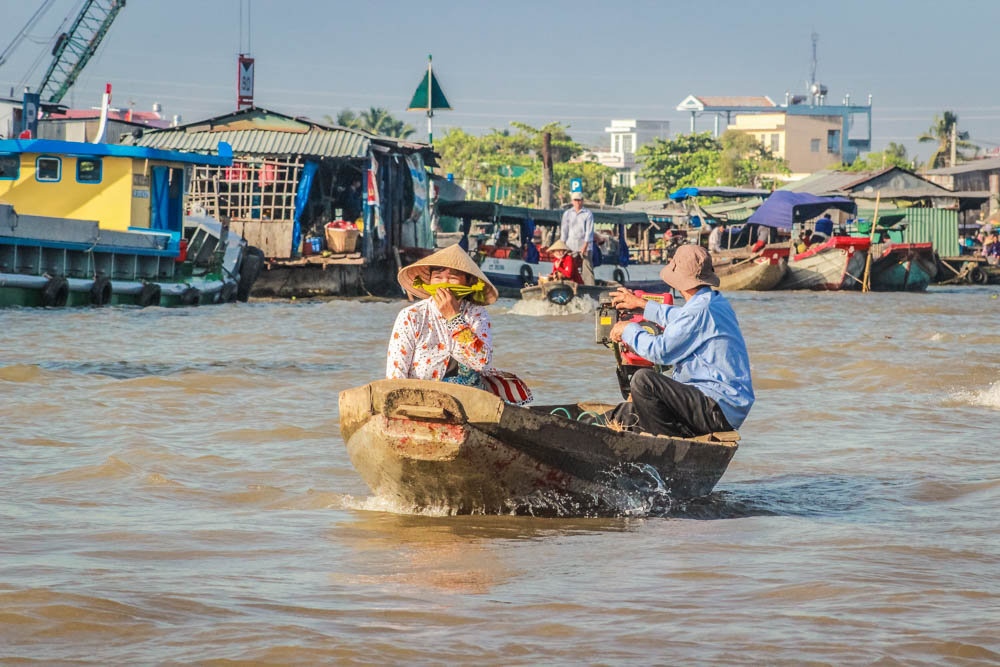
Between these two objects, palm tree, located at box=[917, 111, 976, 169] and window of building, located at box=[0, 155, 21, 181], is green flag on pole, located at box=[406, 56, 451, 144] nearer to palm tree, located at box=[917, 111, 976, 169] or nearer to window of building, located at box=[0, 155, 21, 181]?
window of building, located at box=[0, 155, 21, 181]

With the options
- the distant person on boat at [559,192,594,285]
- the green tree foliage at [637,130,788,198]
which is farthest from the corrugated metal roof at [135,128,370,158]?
the green tree foliage at [637,130,788,198]

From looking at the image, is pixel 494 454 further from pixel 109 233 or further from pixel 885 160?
pixel 885 160

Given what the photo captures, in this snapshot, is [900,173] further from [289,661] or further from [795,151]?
[795,151]

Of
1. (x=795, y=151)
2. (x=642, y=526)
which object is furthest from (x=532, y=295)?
(x=795, y=151)

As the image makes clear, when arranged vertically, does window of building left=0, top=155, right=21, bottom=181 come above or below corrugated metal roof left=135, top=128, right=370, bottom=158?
below

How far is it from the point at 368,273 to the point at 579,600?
827 inches

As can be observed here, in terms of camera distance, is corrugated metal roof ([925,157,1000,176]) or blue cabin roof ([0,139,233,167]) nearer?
blue cabin roof ([0,139,233,167])

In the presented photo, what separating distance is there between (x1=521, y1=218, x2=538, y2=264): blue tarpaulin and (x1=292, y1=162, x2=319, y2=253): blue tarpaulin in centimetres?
438

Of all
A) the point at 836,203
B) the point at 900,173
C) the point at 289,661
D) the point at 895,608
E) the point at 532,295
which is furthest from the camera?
the point at 900,173

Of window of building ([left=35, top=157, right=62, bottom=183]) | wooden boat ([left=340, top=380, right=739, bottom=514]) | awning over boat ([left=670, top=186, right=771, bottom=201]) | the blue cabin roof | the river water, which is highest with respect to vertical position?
awning over boat ([left=670, top=186, right=771, bottom=201])

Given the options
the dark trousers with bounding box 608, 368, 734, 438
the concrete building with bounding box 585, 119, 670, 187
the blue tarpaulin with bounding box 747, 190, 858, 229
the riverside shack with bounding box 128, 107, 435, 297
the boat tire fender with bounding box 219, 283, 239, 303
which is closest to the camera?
the dark trousers with bounding box 608, 368, 734, 438

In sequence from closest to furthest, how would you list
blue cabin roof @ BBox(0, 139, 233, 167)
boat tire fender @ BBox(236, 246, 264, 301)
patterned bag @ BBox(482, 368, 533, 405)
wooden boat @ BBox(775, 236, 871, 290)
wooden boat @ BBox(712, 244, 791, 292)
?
patterned bag @ BBox(482, 368, 533, 405) → blue cabin roof @ BBox(0, 139, 233, 167) → boat tire fender @ BBox(236, 246, 264, 301) → wooden boat @ BBox(775, 236, 871, 290) → wooden boat @ BBox(712, 244, 791, 292)

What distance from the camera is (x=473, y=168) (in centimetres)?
7319

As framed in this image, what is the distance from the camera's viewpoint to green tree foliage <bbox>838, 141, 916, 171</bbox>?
221 feet
